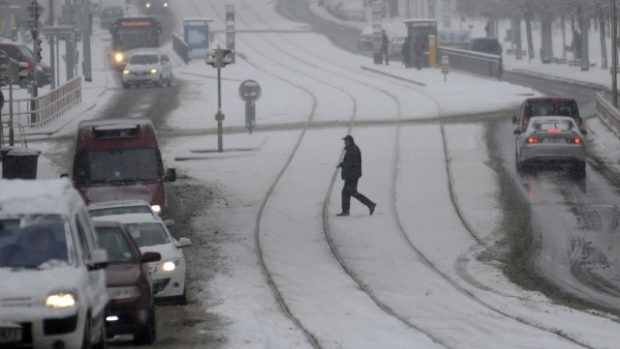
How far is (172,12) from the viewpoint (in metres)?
118

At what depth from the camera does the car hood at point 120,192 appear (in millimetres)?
25484

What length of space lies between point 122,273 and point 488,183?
1957 centimetres

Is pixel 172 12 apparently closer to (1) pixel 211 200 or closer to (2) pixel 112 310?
(1) pixel 211 200

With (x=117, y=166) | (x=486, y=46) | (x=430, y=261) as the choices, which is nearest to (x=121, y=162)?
(x=117, y=166)

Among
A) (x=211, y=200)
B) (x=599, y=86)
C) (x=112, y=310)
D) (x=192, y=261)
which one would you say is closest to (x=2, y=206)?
(x=112, y=310)

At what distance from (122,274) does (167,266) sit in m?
3.12

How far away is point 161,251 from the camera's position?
61.1ft

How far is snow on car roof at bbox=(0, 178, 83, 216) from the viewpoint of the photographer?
12.9m

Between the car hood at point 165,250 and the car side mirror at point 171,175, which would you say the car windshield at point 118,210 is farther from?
the car side mirror at point 171,175

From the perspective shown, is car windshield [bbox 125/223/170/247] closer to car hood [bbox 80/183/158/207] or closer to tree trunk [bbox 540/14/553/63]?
car hood [bbox 80/183/158/207]

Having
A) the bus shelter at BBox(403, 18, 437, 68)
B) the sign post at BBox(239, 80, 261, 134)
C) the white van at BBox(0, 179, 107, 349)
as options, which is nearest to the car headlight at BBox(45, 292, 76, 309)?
the white van at BBox(0, 179, 107, 349)

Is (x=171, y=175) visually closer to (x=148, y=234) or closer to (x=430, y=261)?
(x=430, y=261)

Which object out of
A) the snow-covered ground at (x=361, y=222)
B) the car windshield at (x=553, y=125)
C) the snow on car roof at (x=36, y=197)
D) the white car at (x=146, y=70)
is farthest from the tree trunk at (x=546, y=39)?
the snow on car roof at (x=36, y=197)

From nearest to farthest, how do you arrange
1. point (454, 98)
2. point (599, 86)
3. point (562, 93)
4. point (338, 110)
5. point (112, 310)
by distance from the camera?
point (112, 310) → point (338, 110) → point (454, 98) → point (562, 93) → point (599, 86)
